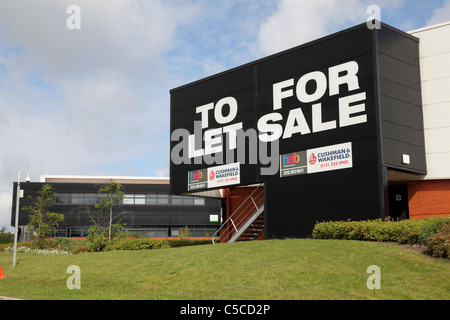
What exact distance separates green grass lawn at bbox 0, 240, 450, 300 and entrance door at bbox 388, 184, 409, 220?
20.9 feet

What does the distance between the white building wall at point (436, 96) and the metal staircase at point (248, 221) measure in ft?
29.5

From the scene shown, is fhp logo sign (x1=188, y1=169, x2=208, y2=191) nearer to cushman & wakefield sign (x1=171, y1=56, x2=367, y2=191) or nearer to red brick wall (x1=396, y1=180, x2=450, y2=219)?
cushman & wakefield sign (x1=171, y1=56, x2=367, y2=191)

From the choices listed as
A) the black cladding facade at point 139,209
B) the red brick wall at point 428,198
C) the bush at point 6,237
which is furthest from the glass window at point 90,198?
the red brick wall at point 428,198

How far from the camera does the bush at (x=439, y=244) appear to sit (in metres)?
17.0

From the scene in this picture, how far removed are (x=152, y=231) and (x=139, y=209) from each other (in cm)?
378

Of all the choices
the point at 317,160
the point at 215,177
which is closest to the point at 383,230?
the point at 317,160

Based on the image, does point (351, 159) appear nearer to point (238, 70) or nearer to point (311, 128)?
point (311, 128)

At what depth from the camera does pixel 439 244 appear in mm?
17203

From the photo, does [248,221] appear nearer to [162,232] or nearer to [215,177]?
[215,177]

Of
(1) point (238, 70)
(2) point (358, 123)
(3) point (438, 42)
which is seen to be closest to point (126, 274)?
(2) point (358, 123)

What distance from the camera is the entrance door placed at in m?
25.7

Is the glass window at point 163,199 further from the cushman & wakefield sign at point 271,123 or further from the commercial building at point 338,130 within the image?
the commercial building at point 338,130

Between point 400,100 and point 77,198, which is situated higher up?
point 400,100

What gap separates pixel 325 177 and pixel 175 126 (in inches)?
455
